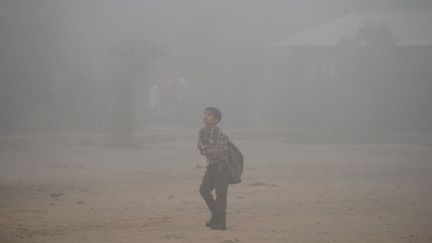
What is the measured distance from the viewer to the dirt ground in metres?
8.78

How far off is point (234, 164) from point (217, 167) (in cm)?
25

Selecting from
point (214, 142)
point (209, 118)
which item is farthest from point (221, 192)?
point (209, 118)

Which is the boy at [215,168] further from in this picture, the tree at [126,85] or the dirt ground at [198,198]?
the tree at [126,85]

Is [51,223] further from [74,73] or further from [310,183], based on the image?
[74,73]

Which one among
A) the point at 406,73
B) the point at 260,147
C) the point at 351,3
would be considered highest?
the point at 351,3

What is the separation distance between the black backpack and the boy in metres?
0.06

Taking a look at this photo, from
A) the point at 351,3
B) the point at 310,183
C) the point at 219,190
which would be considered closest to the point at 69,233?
the point at 219,190

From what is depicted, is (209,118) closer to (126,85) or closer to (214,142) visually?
(214,142)

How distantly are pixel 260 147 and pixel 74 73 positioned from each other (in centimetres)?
850

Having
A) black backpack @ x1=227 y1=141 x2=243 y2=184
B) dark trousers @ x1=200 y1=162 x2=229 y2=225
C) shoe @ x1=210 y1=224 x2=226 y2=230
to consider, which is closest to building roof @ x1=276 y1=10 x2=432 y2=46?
black backpack @ x1=227 y1=141 x2=243 y2=184

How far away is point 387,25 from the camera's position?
2977cm

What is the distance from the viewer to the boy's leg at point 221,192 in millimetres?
9039

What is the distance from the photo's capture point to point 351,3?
54.4 meters

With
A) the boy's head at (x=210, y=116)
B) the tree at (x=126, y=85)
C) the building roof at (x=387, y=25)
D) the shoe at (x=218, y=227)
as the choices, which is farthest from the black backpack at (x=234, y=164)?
the building roof at (x=387, y=25)
